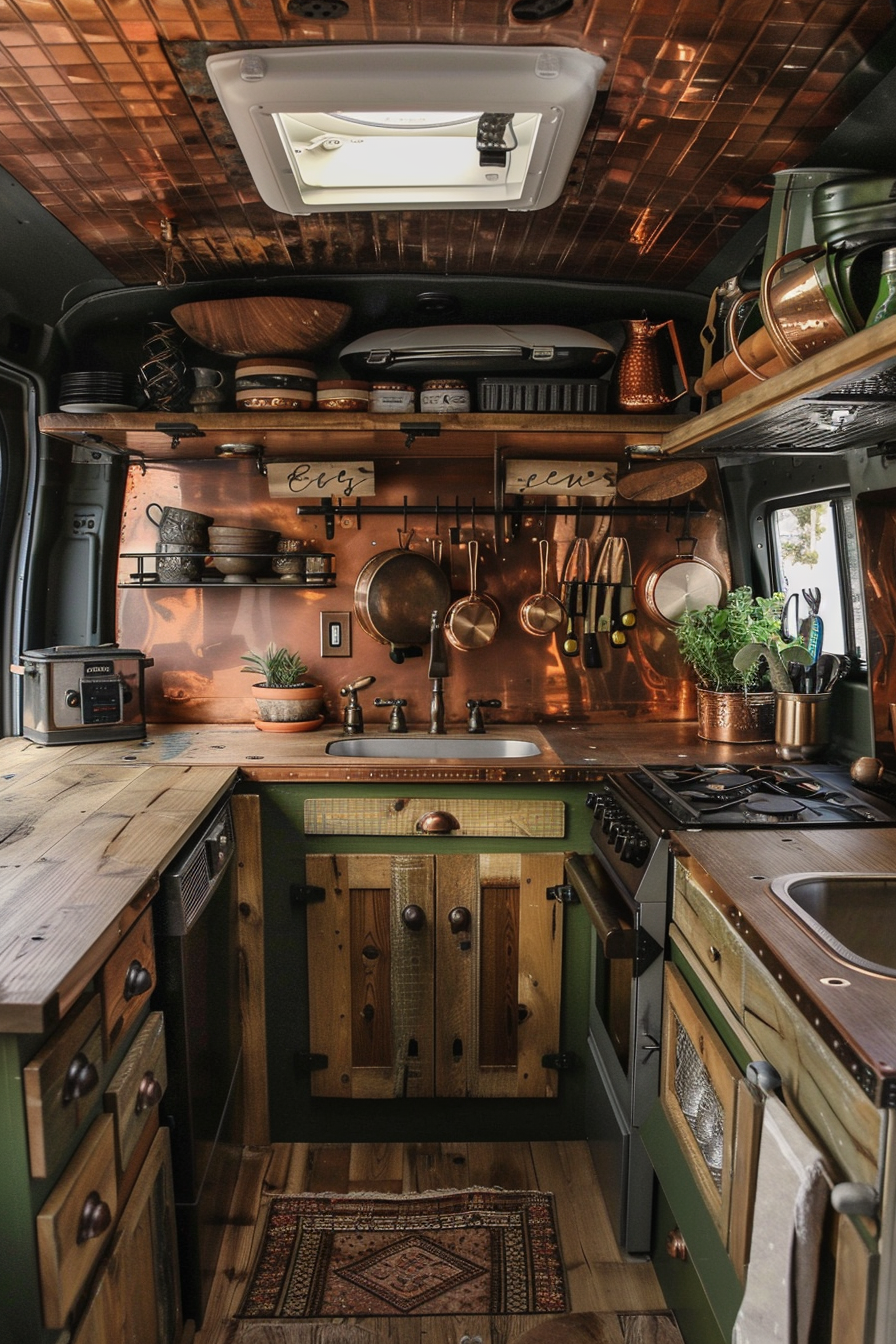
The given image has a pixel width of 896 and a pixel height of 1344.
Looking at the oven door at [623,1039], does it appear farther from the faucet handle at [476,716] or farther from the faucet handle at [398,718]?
the faucet handle at [398,718]

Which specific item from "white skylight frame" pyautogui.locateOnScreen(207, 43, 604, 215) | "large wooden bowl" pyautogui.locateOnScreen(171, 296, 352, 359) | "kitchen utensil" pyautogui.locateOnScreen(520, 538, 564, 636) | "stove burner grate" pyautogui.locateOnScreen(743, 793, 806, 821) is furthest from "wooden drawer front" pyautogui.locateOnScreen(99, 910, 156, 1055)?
"large wooden bowl" pyautogui.locateOnScreen(171, 296, 352, 359)

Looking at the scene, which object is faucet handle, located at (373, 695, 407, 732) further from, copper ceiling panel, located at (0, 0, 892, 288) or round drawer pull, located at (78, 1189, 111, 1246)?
round drawer pull, located at (78, 1189, 111, 1246)

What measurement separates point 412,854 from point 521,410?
1362 mm

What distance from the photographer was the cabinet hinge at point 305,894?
2605 millimetres


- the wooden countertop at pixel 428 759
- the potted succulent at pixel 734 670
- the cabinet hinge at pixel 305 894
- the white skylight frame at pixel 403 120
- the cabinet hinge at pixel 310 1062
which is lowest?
the cabinet hinge at pixel 310 1062

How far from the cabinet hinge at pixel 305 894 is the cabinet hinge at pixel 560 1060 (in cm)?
76

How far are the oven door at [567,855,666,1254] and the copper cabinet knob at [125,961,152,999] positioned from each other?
94 centimetres

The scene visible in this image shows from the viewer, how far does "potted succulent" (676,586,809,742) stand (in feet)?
9.43

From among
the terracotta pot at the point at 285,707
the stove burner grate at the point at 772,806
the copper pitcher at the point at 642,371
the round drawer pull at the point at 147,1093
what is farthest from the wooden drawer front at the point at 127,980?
the copper pitcher at the point at 642,371

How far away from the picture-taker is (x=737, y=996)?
1.52 meters

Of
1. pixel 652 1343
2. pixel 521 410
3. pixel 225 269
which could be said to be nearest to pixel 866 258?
pixel 521 410

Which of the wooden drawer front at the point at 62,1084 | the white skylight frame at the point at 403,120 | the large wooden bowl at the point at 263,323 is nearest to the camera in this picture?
the wooden drawer front at the point at 62,1084

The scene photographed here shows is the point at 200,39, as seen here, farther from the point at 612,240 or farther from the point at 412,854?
the point at 412,854

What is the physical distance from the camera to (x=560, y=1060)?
8.60 feet
